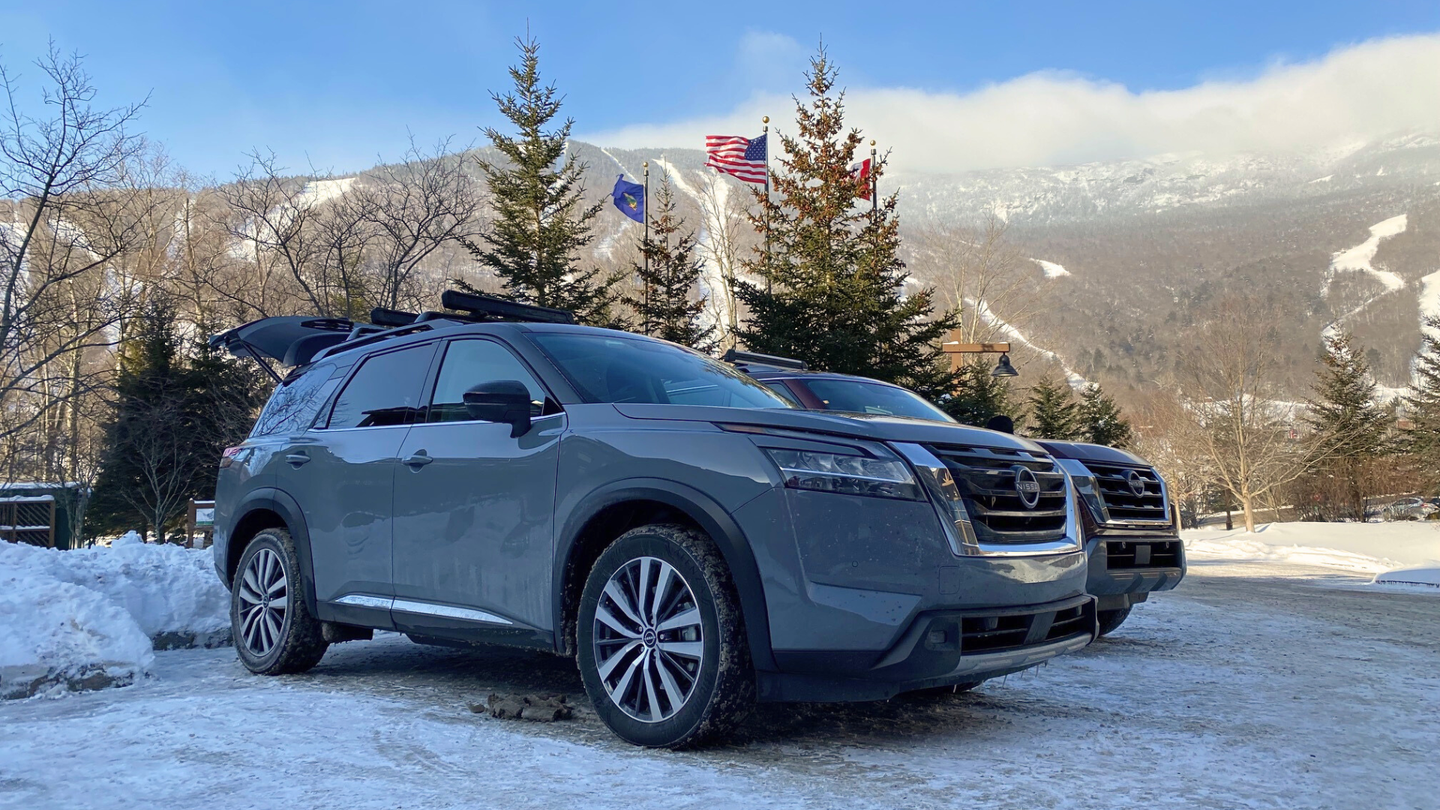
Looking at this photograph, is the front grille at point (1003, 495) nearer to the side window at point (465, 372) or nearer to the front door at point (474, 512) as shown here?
the front door at point (474, 512)

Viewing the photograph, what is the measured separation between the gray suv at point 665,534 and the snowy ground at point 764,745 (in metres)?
0.32

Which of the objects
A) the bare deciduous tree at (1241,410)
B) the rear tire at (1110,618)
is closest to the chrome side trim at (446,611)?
the rear tire at (1110,618)

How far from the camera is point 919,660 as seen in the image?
3576 millimetres

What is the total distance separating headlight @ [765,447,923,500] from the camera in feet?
12.1

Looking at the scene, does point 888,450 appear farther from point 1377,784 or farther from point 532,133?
point 532,133

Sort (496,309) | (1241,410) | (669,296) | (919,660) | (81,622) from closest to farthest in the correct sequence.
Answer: (919,660) < (81,622) < (496,309) < (669,296) < (1241,410)

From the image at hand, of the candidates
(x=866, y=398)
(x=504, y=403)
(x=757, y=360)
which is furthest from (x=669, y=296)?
(x=504, y=403)

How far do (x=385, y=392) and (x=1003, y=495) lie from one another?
11.2 feet

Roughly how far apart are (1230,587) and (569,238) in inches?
880

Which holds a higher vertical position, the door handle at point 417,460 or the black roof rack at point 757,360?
the black roof rack at point 757,360

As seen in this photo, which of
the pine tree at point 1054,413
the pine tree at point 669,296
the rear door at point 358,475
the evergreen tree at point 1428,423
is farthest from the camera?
the pine tree at point 1054,413

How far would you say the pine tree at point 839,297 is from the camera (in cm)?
2242

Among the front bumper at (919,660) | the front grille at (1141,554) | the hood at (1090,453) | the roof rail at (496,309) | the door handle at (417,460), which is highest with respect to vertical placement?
the roof rail at (496,309)

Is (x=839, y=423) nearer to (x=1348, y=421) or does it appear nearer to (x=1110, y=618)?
(x=1110, y=618)
